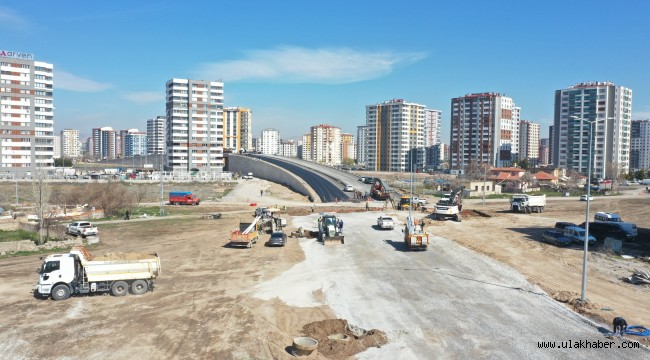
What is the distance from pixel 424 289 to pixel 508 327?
270 inches

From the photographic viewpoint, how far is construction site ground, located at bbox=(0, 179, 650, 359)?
19203 mm

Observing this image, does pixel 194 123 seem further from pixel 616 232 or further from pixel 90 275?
pixel 90 275

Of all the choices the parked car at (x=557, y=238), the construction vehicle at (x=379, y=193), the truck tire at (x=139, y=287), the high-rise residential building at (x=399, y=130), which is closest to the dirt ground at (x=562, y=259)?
the parked car at (x=557, y=238)

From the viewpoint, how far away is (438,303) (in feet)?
81.4

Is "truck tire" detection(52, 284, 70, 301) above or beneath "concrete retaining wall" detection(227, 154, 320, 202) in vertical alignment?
beneath

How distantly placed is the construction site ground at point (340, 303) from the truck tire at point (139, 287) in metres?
0.46

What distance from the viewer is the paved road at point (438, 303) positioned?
18.9 meters

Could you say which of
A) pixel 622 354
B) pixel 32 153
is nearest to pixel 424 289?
pixel 622 354

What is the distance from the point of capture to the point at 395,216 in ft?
203

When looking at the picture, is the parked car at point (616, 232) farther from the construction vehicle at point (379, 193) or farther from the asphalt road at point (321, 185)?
the asphalt road at point (321, 185)

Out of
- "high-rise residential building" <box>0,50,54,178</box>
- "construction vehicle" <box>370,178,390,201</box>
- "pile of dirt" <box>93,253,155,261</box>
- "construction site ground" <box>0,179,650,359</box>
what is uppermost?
"high-rise residential building" <box>0,50,54,178</box>

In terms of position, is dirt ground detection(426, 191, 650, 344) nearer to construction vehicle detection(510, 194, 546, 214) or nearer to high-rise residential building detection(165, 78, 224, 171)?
construction vehicle detection(510, 194, 546, 214)

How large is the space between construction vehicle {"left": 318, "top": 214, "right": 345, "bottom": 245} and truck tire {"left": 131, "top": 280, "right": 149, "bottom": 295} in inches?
756

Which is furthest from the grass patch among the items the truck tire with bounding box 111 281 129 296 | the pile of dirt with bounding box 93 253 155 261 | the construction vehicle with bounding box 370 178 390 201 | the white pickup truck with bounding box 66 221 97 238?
the construction vehicle with bounding box 370 178 390 201
